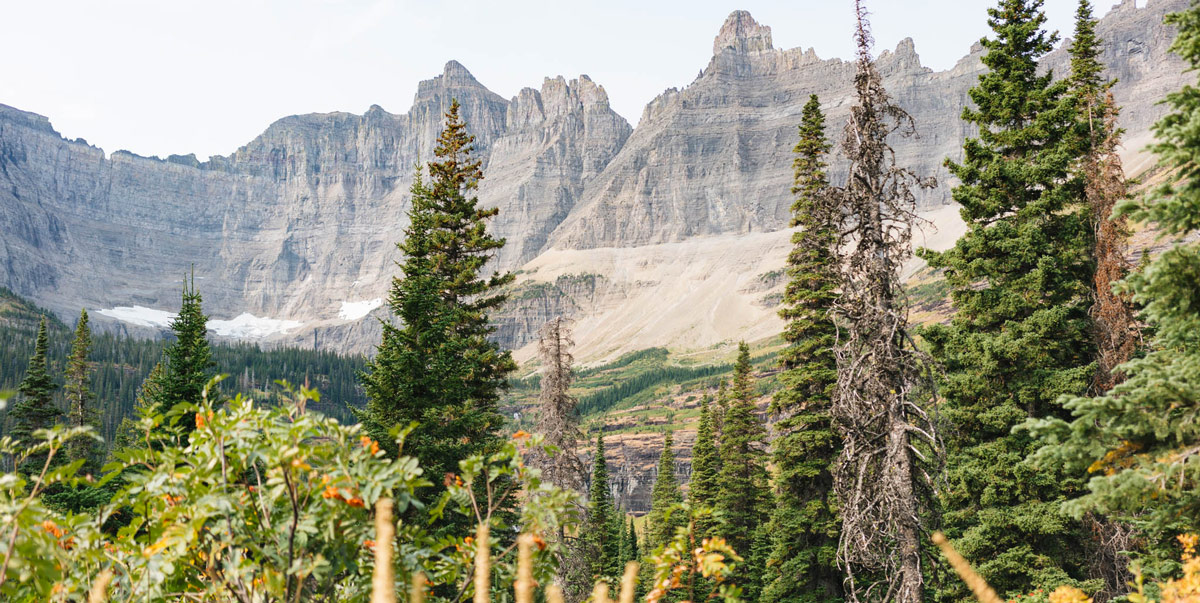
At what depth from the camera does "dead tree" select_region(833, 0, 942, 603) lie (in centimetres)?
1113

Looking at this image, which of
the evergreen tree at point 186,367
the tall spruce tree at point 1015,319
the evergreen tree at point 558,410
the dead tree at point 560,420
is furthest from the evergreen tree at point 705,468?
the evergreen tree at point 186,367

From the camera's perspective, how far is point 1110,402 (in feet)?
22.8

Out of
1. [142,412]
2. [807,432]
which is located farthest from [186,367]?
[142,412]

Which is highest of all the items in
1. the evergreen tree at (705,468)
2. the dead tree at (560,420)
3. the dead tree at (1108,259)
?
the dead tree at (1108,259)

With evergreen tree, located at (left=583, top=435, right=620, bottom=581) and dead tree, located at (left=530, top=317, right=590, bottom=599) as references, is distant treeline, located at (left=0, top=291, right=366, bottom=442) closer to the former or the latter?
evergreen tree, located at (left=583, top=435, right=620, bottom=581)

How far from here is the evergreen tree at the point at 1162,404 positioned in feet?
22.0

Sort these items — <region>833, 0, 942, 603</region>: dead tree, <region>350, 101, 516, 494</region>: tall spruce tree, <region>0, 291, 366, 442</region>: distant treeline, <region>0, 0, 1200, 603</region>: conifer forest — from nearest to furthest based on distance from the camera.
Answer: <region>0, 0, 1200, 603</region>: conifer forest
<region>833, 0, 942, 603</region>: dead tree
<region>350, 101, 516, 494</region>: tall spruce tree
<region>0, 291, 366, 442</region>: distant treeline

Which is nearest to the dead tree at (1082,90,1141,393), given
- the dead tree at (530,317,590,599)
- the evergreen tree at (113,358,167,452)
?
the dead tree at (530,317,590,599)

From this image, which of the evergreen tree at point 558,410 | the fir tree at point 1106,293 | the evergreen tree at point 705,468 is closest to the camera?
the fir tree at point 1106,293

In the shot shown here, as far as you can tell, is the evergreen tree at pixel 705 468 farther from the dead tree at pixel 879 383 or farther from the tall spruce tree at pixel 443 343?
the dead tree at pixel 879 383

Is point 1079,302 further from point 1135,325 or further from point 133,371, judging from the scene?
point 133,371

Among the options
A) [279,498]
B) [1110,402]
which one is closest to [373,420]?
[279,498]

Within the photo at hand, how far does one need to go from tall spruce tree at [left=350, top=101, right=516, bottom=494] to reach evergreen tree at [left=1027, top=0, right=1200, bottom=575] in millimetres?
8755

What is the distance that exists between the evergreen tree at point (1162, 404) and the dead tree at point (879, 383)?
11.9 ft
